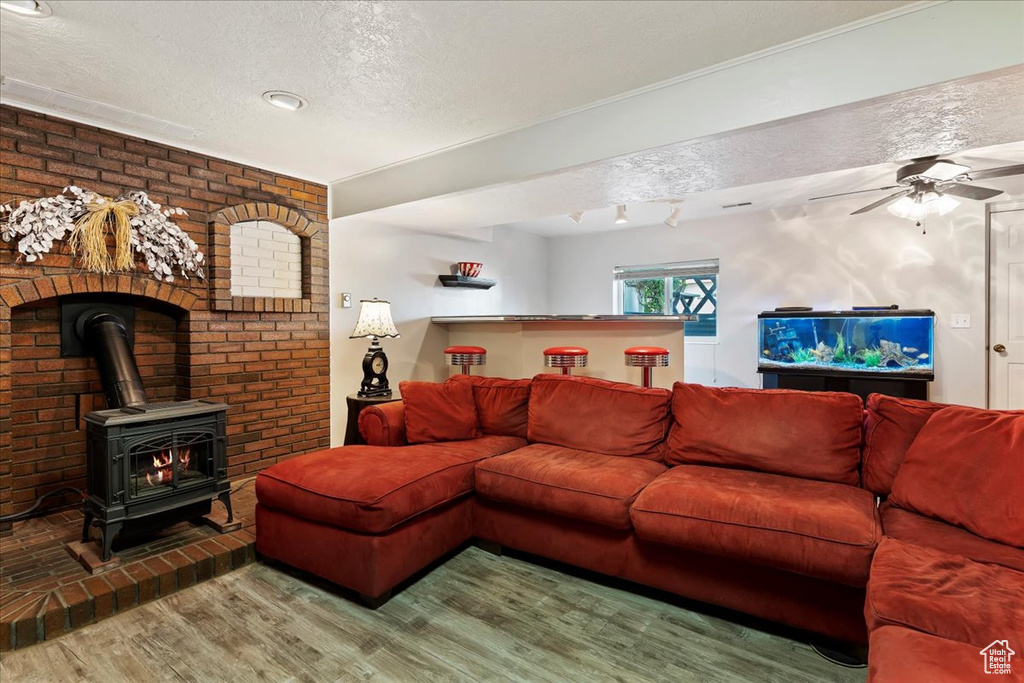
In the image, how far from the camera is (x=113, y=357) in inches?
108

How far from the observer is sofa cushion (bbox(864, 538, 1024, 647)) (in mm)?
1213

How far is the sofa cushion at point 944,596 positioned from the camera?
1.21 m

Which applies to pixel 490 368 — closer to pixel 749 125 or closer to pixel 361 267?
pixel 361 267

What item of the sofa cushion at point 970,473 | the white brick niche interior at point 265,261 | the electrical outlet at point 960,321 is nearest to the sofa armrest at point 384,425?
the white brick niche interior at point 265,261

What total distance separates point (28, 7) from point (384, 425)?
2299 mm

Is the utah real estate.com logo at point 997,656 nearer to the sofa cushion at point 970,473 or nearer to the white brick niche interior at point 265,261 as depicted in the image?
the sofa cushion at point 970,473

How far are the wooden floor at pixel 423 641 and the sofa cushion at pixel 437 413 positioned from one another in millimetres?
882

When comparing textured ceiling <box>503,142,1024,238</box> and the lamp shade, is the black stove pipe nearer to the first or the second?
the lamp shade

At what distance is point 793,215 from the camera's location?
16.7 feet

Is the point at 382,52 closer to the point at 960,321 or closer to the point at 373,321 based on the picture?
the point at 373,321

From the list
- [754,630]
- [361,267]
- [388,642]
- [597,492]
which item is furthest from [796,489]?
[361,267]

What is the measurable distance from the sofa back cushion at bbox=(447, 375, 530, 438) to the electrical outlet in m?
4.00

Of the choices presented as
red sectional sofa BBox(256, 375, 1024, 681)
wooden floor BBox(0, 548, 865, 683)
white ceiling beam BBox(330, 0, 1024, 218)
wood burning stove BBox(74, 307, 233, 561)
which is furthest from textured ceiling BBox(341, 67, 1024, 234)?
wooden floor BBox(0, 548, 865, 683)

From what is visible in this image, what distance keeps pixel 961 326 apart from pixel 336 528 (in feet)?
17.3
